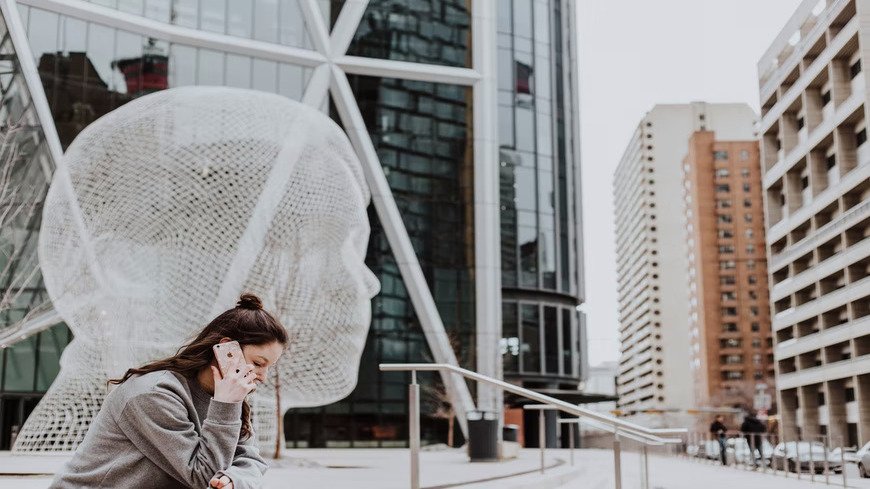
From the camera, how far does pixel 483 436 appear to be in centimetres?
1970

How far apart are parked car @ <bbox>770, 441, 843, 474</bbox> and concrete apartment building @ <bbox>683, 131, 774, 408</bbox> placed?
3942 inches

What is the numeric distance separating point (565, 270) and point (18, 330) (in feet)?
115

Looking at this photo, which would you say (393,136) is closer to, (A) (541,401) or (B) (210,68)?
(B) (210,68)

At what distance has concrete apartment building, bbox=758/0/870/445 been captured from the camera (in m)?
51.7

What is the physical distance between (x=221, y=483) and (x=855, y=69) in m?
55.9

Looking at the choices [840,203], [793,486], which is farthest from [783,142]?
[793,486]

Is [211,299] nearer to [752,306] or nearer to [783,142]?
[783,142]

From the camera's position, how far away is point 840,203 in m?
54.1

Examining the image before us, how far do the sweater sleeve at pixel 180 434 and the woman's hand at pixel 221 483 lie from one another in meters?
0.02

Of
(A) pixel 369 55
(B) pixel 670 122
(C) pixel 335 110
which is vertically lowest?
(C) pixel 335 110

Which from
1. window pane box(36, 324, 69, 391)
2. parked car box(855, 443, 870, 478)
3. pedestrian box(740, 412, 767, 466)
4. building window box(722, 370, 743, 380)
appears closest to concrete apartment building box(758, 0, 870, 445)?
parked car box(855, 443, 870, 478)

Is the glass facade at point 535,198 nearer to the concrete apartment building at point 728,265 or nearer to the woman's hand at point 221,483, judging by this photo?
the woman's hand at point 221,483

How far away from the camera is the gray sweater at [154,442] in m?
2.61

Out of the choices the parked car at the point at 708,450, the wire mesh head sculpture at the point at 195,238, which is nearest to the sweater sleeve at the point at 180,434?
the wire mesh head sculpture at the point at 195,238
